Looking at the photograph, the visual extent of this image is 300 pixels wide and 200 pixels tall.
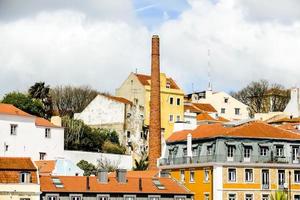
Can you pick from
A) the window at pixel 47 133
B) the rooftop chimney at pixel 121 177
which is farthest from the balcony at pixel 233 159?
the window at pixel 47 133

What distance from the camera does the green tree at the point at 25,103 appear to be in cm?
8969

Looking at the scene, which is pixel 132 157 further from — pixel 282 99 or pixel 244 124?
pixel 282 99

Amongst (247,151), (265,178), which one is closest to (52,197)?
(247,151)

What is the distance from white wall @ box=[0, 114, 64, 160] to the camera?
7538 centimetres

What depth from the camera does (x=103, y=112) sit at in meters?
99.8

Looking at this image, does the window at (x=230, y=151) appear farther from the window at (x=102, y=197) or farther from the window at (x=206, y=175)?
the window at (x=102, y=197)

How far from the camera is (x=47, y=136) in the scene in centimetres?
7944

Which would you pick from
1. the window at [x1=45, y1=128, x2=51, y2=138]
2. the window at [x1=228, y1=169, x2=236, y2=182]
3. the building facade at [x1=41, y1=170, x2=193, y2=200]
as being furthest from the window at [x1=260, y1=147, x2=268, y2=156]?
the window at [x1=45, y1=128, x2=51, y2=138]

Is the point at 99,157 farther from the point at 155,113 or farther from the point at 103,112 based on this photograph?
the point at 103,112

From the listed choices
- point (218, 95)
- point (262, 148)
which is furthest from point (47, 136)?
point (218, 95)

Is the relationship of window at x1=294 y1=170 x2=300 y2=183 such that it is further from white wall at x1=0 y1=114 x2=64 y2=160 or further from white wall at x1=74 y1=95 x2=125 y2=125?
white wall at x1=74 y1=95 x2=125 y2=125

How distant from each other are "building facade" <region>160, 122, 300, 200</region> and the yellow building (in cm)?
3420

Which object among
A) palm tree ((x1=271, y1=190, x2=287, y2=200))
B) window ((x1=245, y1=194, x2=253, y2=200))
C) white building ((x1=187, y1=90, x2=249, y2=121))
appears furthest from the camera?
white building ((x1=187, y1=90, x2=249, y2=121))

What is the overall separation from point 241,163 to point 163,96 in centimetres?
4034
